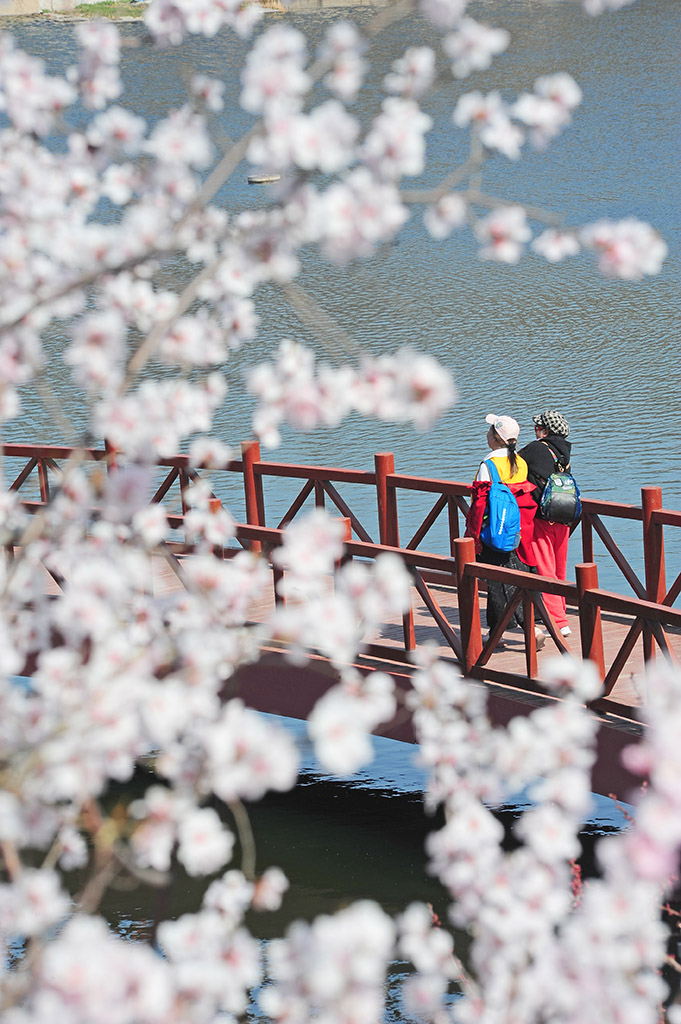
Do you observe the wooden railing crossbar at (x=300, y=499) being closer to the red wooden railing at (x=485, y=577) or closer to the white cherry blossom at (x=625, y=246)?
the red wooden railing at (x=485, y=577)

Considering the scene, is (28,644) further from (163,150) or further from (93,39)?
(93,39)

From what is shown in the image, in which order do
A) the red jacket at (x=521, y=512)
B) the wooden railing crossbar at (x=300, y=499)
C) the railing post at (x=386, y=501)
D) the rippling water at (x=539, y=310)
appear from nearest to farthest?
the red jacket at (x=521, y=512)
the railing post at (x=386, y=501)
the wooden railing crossbar at (x=300, y=499)
the rippling water at (x=539, y=310)

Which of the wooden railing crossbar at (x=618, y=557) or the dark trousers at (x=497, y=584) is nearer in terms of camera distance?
the dark trousers at (x=497, y=584)

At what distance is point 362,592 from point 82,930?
0.83 m

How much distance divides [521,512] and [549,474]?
292 mm

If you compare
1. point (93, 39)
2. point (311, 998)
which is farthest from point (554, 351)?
point (311, 998)

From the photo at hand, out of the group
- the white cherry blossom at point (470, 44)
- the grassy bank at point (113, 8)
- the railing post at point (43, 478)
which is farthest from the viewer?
the grassy bank at point (113, 8)

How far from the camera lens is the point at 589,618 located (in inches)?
266

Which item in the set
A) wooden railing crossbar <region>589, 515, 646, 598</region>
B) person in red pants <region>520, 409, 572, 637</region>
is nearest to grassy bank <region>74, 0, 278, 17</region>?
wooden railing crossbar <region>589, 515, 646, 598</region>

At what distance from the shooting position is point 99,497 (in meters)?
2.98

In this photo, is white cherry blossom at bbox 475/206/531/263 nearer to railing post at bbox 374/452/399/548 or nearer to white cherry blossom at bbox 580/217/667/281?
white cherry blossom at bbox 580/217/667/281

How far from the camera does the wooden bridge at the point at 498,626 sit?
22.0ft

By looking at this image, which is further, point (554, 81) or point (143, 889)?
point (143, 889)

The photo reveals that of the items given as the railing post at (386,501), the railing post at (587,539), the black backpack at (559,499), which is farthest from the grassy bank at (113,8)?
the black backpack at (559,499)
